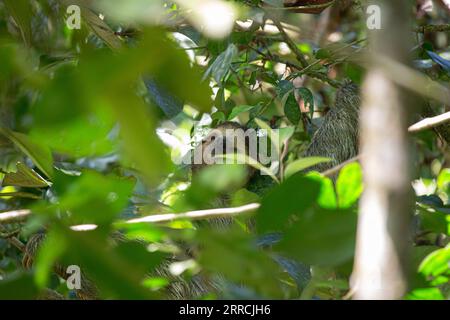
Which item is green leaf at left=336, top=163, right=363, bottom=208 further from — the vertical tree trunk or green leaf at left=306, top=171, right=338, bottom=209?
the vertical tree trunk

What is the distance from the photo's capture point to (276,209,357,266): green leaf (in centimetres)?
83

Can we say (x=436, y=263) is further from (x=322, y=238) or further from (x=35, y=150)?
(x=35, y=150)

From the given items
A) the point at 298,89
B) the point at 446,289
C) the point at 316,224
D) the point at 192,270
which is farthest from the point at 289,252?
the point at 298,89

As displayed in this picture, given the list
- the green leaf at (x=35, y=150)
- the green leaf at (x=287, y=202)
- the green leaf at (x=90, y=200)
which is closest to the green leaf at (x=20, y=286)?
the green leaf at (x=90, y=200)

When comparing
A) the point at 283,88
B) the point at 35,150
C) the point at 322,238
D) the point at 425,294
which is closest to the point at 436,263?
the point at 425,294

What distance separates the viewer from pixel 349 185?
1.05 meters

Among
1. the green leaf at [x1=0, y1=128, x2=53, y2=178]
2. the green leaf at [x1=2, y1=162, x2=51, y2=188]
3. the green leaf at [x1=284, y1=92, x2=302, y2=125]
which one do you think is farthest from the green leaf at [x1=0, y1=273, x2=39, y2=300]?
the green leaf at [x1=284, y1=92, x2=302, y2=125]

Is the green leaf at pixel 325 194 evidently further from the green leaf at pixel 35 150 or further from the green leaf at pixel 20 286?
the green leaf at pixel 35 150

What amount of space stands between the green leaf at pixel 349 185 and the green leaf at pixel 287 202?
7 cm

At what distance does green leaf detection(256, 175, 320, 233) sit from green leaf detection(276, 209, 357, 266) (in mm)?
114

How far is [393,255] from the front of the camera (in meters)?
0.65
